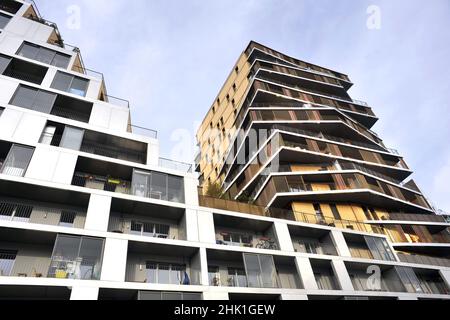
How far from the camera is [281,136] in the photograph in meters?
35.8

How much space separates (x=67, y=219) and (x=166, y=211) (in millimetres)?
6586

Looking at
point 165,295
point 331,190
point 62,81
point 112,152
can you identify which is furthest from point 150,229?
point 331,190

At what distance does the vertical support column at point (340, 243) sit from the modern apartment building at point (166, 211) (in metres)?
0.12

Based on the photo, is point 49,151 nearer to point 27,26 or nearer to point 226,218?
point 226,218

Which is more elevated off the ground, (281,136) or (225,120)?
(225,120)

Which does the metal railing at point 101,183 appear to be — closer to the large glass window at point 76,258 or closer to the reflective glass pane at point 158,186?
the reflective glass pane at point 158,186

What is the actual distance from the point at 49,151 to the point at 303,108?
31.3 m

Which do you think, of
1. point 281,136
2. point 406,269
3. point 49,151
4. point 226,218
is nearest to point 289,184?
point 281,136

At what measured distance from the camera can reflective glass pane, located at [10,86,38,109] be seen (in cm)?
2291

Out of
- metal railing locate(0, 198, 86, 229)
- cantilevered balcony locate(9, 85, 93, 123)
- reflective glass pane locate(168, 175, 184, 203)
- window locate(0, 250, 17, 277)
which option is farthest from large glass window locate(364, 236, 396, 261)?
cantilevered balcony locate(9, 85, 93, 123)

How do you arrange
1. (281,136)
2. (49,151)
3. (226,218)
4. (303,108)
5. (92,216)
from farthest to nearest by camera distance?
(303,108) < (281,136) < (226,218) < (49,151) < (92,216)

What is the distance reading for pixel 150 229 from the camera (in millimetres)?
21906

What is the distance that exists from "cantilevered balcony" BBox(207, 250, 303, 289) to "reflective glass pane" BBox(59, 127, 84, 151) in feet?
42.0

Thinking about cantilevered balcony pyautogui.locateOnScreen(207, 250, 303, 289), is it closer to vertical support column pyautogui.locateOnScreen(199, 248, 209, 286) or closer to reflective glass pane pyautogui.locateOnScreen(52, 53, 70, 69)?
vertical support column pyautogui.locateOnScreen(199, 248, 209, 286)
